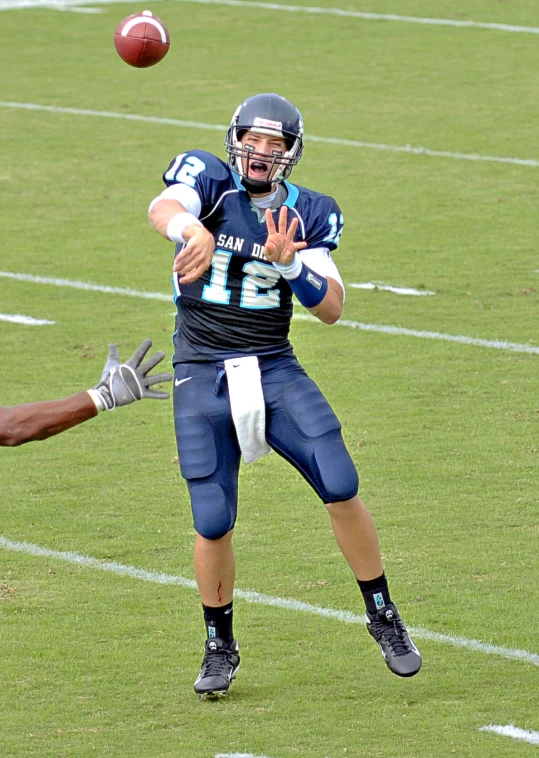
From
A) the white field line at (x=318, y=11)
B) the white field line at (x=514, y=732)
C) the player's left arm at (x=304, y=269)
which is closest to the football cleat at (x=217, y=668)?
the white field line at (x=514, y=732)

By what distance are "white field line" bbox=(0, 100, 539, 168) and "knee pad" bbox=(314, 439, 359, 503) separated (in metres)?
8.08

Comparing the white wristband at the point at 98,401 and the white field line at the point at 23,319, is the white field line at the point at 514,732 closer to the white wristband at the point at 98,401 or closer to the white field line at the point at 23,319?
the white wristband at the point at 98,401

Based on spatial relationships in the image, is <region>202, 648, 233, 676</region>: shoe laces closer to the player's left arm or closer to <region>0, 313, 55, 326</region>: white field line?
the player's left arm

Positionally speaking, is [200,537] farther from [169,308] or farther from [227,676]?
[169,308]

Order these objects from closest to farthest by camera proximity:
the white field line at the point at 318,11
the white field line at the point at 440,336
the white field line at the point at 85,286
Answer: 1. the white field line at the point at 440,336
2. the white field line at the point at 85,286
3. the white field line at the point at 318,11

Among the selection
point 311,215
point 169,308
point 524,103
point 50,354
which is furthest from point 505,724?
point 524,103

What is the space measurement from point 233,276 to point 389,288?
472 centimetres

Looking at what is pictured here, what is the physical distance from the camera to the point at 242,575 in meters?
5.53

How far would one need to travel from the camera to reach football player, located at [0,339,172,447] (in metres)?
4.31

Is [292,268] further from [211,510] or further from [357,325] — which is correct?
[357,325]

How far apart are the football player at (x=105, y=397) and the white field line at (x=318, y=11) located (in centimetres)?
1396

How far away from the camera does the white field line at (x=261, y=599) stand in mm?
4859

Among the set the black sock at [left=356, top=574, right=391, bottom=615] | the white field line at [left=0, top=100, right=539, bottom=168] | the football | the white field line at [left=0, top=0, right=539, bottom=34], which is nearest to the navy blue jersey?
the black sock at [left=356, top=574, right=391, bottom=615]

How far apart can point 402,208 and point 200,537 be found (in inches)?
268
